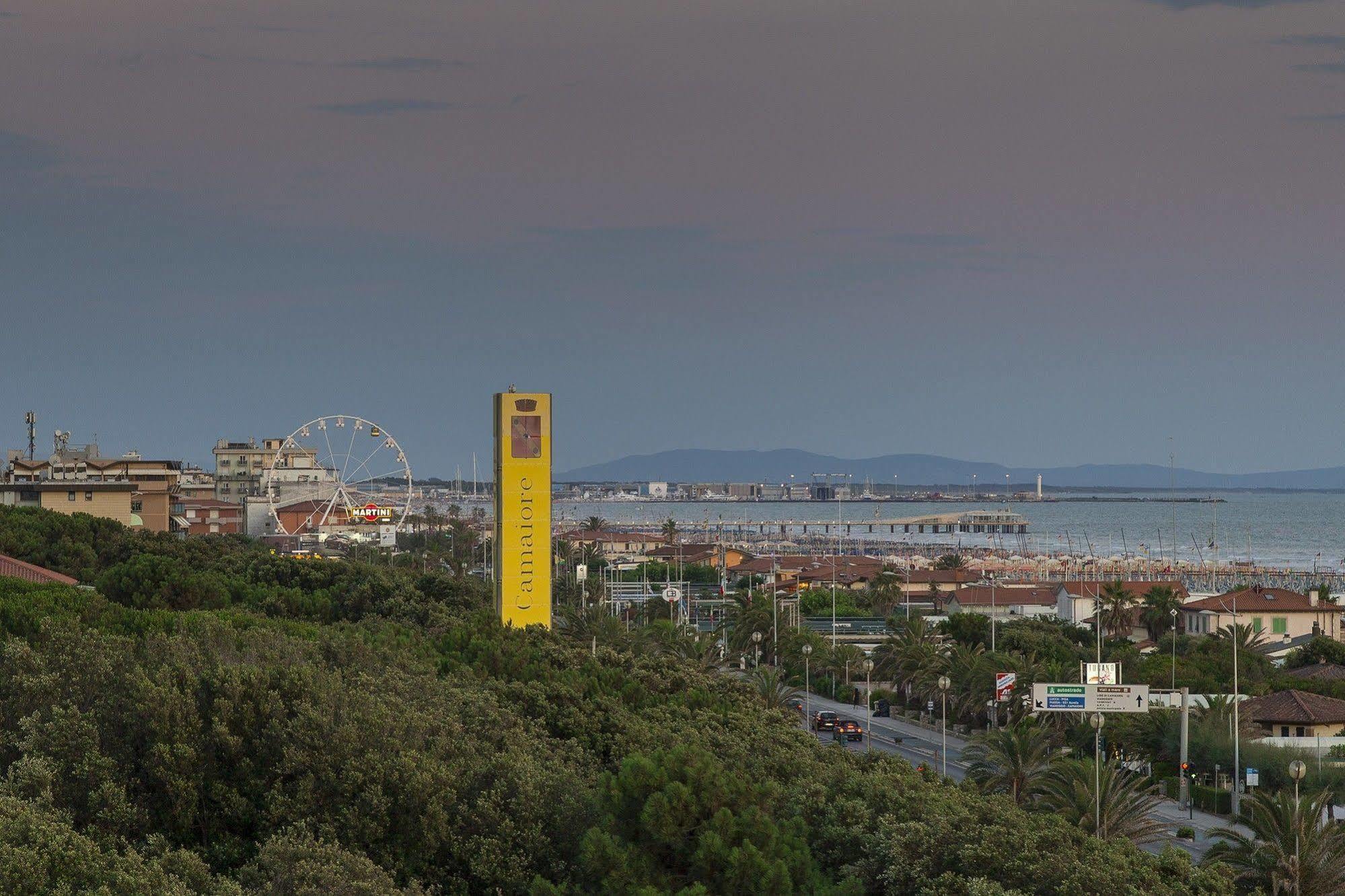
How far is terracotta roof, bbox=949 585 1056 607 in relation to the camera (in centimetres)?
11238

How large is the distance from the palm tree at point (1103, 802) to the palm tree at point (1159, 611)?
5372 centimetres

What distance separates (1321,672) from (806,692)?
70.5 ft

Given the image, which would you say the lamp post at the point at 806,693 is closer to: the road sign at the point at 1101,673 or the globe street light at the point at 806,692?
the globe street light at the point at 806,692

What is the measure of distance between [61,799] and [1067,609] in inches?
3663

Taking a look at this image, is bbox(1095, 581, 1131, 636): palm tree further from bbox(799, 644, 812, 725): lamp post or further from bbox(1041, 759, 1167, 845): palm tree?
bbox(1041, 759, 1167, 845): palm tree

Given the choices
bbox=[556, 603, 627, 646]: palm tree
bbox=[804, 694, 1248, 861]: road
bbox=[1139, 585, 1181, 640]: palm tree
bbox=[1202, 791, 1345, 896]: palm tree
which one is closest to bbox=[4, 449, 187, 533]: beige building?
bbox=[556, 603, 627, 646]: palm tree

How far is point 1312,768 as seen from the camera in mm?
49062

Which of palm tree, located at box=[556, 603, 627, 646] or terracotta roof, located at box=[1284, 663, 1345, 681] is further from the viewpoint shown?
terracotta roof, located at box=[1284, 663, 1345, 681]

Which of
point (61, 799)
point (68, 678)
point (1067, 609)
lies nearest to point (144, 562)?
point (68, 678)

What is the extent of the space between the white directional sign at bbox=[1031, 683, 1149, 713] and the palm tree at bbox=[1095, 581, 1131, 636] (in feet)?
136

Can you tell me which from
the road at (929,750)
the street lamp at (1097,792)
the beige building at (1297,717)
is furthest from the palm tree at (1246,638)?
the street lamp at (1097,792)

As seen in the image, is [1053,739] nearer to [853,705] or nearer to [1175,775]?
[1175,775]

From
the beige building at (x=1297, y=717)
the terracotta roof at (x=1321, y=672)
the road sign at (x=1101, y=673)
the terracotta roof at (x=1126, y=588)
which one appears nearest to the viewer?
the road sign at (x=1101, y=673)

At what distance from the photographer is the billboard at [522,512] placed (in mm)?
49156
